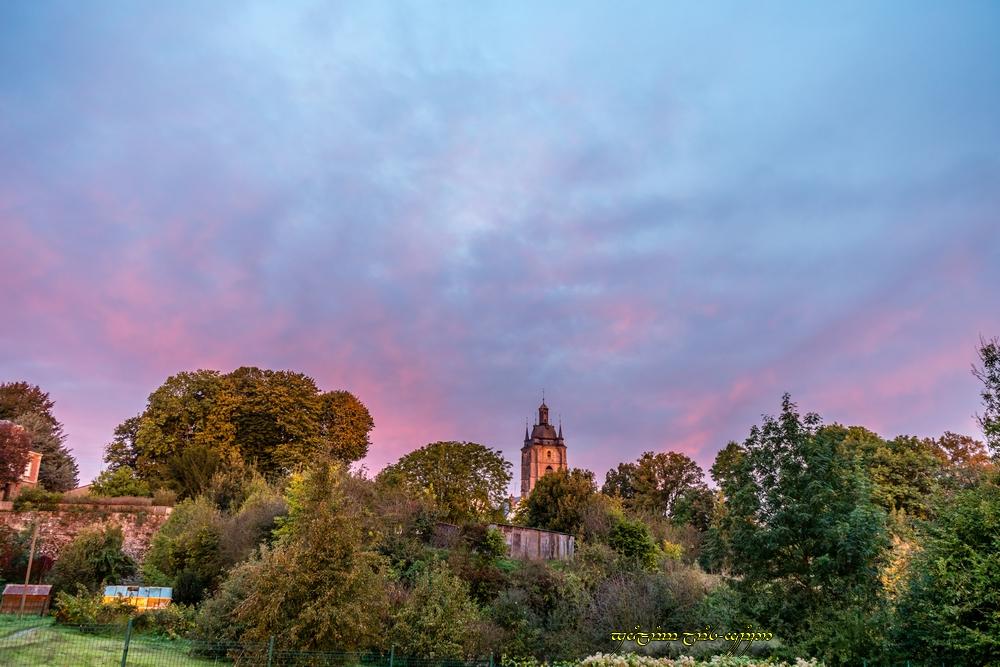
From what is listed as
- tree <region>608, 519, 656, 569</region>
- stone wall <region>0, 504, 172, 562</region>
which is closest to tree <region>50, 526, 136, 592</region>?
stone wall <region>0, 504, 172, 562</region>

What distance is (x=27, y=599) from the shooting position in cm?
1916

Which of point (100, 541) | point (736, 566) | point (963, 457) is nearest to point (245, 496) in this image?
point (100, 541)

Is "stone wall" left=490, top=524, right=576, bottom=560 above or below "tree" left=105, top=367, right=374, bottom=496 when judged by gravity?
below

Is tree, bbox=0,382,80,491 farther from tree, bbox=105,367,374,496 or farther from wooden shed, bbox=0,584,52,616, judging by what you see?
wooden shed, bbox=0,584,52,616

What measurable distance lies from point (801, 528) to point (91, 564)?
73.8ft

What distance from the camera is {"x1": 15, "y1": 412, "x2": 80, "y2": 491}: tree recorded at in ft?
124

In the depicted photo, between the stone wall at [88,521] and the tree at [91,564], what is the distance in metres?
4.84

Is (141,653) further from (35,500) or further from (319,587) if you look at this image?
(35,500)

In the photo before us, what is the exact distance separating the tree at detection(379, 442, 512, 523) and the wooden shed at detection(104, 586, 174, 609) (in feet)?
54.4

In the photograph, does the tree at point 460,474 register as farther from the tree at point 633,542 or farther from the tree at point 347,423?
the tree at point 633,542

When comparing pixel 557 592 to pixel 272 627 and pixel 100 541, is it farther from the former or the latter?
pixel 100 541

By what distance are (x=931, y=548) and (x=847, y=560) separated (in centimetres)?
187

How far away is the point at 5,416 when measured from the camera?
1687 inches

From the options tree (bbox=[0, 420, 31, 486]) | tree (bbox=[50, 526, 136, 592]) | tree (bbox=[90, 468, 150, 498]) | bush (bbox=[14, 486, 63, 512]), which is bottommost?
tree (bbox=[50, 526, 136, 592])
